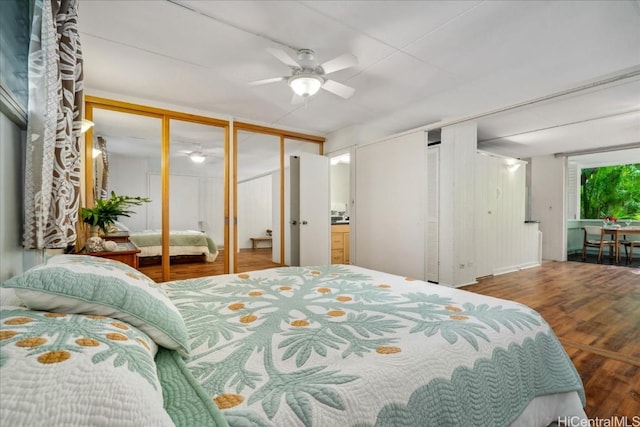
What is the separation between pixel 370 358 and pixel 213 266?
3878 mm

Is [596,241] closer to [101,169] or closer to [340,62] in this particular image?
[340,62]

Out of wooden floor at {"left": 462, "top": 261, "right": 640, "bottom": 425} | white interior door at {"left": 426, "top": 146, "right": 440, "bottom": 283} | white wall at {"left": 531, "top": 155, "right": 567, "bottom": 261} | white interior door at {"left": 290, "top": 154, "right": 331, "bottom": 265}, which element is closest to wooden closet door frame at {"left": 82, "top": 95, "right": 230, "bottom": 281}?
white interior door at {"left": 290, "top": 154, "right": 331, "bottom": 265}

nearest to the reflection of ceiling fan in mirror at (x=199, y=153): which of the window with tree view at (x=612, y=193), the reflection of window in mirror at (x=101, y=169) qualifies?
the reflection of window in mirror at (x=101, y=169)

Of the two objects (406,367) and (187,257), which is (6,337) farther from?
(187,257)

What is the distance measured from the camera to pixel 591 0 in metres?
2.04

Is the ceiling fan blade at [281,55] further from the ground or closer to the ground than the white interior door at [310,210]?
further from the ground

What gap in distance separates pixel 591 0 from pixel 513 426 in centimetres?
278

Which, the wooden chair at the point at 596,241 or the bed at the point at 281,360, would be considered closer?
the bed at the point at 281,360

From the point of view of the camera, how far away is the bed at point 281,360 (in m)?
0.56

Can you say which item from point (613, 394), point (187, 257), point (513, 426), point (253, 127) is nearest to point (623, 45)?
point (613, 394)

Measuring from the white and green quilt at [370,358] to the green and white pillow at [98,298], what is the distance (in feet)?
0.48

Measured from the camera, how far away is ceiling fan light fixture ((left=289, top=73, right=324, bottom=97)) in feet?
8.63

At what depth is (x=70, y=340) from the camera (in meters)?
0.64

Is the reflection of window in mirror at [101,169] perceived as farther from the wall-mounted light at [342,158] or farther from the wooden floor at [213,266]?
the wall-mounted light at [342,158]
